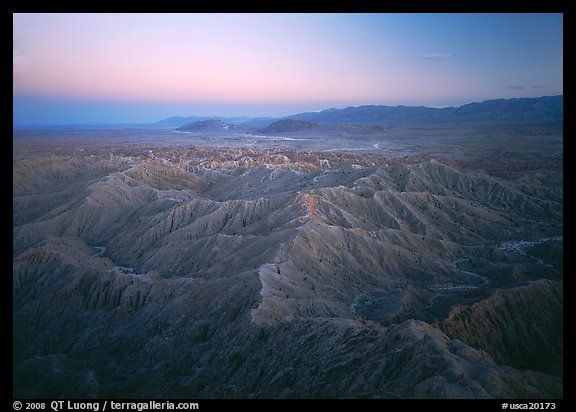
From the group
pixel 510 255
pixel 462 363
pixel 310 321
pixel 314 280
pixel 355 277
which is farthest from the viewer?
pixel 510 255

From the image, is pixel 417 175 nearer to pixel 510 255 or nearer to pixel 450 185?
pixel 450 185

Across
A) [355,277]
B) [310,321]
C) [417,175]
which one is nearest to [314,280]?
[355,277]
